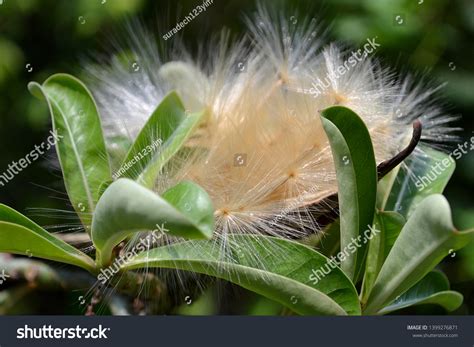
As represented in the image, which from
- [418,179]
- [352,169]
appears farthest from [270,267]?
→ [418,179]

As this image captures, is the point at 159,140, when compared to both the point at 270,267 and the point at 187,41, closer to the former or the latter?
the point at 270,267

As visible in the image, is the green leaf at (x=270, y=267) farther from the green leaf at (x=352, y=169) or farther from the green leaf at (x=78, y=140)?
the green leaf at (x=78, y=140)

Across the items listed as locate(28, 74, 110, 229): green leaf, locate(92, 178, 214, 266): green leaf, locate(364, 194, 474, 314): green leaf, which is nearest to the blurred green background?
locate(28, 74, 110, 229): green leaf

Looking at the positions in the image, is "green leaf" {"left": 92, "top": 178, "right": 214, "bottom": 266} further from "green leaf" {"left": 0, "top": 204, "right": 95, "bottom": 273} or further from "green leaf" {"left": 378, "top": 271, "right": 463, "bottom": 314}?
"green leaf" {"left": 378, "top": 271, "right": 463, "bottom": 314}

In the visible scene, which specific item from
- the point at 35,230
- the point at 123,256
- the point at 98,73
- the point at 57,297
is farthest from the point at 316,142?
the point at 57,297

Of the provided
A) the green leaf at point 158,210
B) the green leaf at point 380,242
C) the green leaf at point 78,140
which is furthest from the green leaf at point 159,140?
Answer: the green leaf at point 380,242

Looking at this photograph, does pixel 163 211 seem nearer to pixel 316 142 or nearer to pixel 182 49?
pixel 316 142
